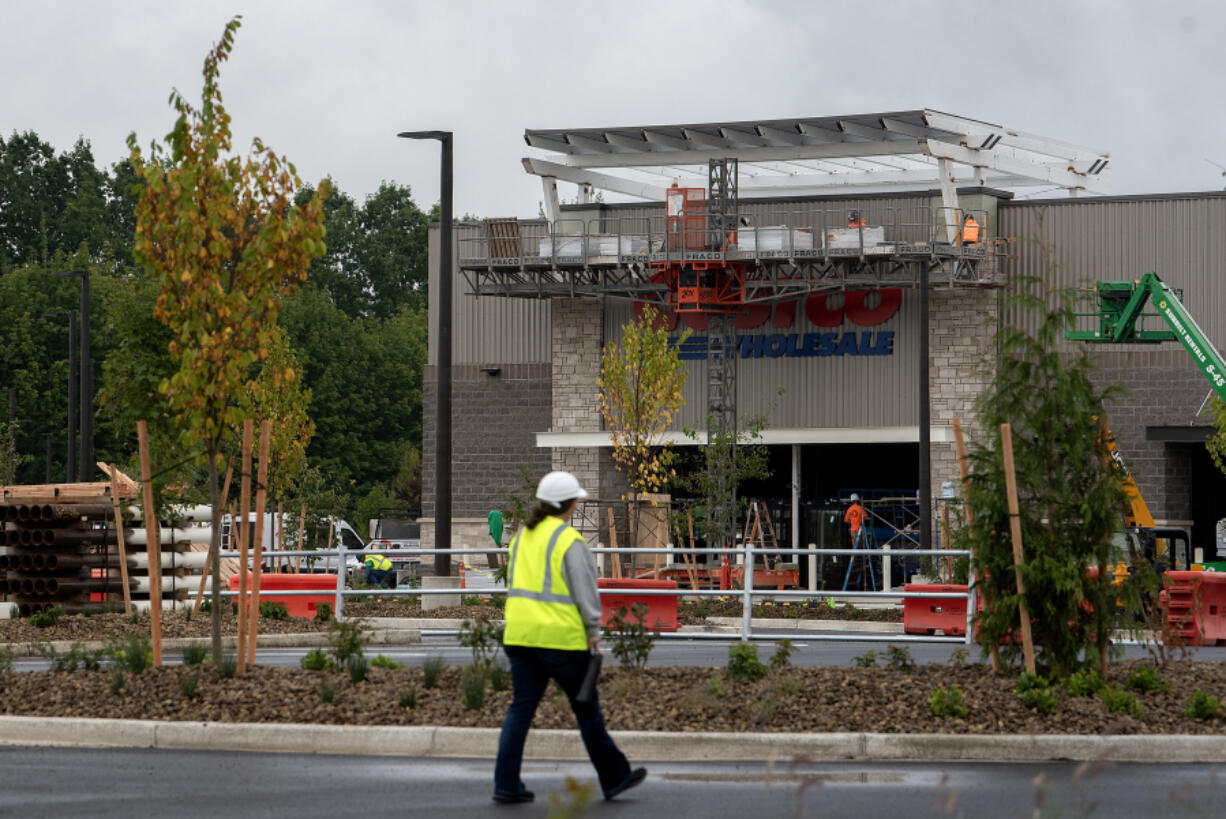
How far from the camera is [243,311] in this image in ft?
45.5

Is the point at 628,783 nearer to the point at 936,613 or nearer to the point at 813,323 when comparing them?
the point at 936,613

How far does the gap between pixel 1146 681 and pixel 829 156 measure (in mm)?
29691

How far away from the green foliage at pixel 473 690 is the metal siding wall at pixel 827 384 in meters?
32.1

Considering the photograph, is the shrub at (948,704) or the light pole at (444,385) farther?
the light pole at (444,385)

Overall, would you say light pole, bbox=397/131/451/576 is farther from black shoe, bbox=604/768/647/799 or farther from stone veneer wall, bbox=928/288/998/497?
stone veneer wall, bbox=928/288/998/497

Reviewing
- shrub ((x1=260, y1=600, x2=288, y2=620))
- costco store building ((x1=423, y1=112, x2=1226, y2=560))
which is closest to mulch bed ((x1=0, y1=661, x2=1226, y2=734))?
shrub ((x1=260, y1=600, x2=288, y2=620))

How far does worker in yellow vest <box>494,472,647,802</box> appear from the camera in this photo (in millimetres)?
9312

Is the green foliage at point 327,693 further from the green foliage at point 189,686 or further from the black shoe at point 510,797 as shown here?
the black shoe at point 510,797

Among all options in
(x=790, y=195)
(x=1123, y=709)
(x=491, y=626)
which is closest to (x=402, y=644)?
(x=491, y=626)

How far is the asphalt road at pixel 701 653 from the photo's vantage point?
682 inches

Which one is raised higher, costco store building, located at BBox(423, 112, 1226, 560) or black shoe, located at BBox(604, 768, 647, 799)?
costco store building, located at BBox(423, 112, 1226, 560)

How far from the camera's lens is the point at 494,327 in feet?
157

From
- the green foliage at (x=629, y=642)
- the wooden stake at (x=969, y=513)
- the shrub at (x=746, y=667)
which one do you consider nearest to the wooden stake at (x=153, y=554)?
the green foliage at (x=629, y=642)

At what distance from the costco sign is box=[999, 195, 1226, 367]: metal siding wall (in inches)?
133
